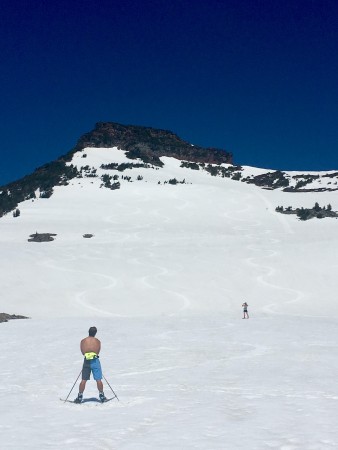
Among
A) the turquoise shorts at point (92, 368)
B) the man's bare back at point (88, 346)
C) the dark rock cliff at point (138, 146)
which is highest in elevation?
the dark rock cliff at point (138, 146)

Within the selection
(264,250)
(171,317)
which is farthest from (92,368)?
(264,250)

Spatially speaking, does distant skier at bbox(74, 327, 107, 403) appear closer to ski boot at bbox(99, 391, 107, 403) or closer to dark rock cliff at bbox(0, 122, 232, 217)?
ski boot at bbox(99, 391, 107, 403)

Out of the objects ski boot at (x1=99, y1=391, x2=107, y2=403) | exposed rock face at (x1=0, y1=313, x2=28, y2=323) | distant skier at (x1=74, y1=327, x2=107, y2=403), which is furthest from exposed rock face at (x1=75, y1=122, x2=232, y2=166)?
ski boot at (x1=99, y1=391, x2=107, y2=403)

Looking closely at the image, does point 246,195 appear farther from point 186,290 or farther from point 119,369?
point 119,369

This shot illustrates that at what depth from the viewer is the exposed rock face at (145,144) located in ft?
389

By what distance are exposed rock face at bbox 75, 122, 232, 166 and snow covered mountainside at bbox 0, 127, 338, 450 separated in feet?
134

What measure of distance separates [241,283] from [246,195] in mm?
42192

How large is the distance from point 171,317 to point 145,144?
318 feet

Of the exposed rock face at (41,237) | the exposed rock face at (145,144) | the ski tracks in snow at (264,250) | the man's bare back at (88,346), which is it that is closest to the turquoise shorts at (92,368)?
the man's bare back at (88,346)

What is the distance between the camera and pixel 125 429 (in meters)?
8.54

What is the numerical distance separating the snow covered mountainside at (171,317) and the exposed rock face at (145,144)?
40.7m

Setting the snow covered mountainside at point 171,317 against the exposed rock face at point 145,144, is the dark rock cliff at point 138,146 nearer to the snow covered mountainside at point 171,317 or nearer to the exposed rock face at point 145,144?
the exposed rock face at point 145,144

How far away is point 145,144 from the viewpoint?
120562 millimetres

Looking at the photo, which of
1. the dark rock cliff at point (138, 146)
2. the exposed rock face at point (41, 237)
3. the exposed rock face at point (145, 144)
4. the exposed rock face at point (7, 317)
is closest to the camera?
the exposed rock face at point (7, 317)
